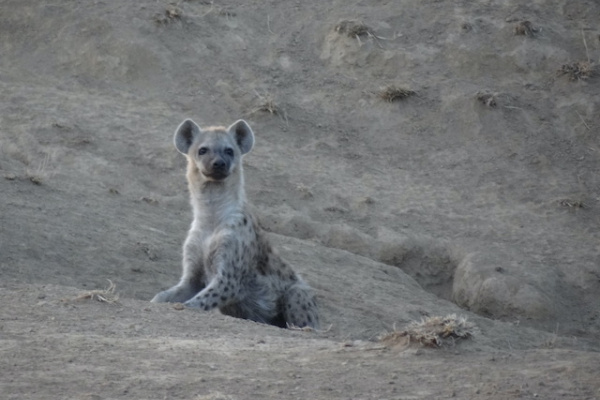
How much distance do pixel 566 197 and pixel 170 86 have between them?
14.0 feet

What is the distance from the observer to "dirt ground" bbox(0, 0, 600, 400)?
225 inches

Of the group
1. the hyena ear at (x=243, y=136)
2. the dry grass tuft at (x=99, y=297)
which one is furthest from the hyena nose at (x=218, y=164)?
the dry grass tuft at (x=99, y=297)

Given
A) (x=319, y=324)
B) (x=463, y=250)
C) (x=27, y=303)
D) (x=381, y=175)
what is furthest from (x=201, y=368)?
(x=381, y=175)

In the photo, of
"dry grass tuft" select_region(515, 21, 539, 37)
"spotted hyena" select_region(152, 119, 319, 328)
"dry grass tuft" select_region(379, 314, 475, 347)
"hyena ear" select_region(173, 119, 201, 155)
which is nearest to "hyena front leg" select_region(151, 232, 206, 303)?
"spotted hyena" select_region(152, 119, 319, 328)

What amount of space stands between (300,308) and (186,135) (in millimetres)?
1565

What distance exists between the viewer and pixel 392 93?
12.0m

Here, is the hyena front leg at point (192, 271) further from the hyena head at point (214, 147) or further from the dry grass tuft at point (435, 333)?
the dry grass tuft at point (435, 333)

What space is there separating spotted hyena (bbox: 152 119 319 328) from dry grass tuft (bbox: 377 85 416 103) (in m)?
4.22

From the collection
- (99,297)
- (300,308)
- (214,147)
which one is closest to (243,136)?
(214,147)

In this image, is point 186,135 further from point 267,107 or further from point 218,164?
point 267,107

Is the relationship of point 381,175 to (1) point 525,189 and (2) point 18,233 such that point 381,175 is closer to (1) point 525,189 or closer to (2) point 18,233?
(1) point 525,189

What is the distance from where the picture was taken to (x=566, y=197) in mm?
10945

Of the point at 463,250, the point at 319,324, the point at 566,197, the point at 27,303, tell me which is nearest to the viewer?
the point at 27,303

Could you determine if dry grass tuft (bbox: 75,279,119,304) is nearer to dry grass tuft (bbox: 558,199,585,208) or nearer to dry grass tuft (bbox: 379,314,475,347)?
dry grass tuft (bbox: 379,314,475,347)
